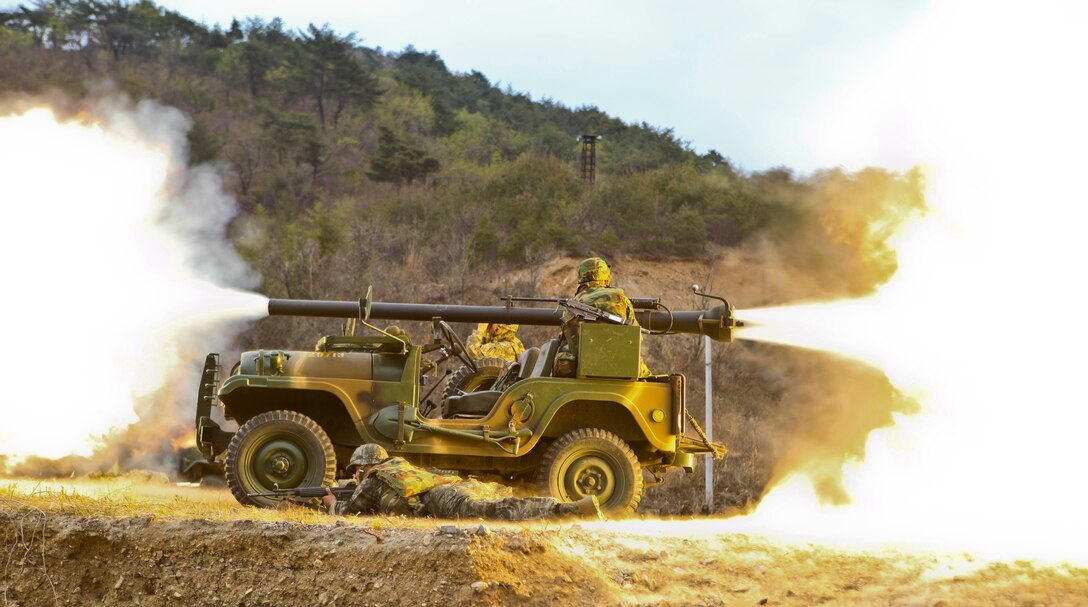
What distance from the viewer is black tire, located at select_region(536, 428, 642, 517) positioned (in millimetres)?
12398

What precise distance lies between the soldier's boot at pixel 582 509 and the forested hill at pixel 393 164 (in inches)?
231

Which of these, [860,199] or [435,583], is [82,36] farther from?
[435,583]

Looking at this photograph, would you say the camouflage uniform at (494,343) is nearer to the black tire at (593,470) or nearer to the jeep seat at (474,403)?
the jeep seat at (474,403)

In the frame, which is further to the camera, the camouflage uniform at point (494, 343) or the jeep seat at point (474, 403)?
the camouflage uniform at point (494, 343)

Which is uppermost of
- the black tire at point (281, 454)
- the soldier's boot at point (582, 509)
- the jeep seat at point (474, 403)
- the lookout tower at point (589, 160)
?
the lookout tower at point (589, 160)

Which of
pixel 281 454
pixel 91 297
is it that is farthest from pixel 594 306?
pixel 91 297

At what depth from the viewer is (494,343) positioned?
1819 cm

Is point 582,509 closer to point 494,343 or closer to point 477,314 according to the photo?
point 477,314

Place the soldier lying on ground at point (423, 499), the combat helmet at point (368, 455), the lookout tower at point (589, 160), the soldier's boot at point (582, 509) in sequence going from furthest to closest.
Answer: the lookout tower at point (589, 160) → the combat helmet at point (368, 455) → the soldier lying on ground at point (423, 499) → the soldier's boot at point (582, 509)

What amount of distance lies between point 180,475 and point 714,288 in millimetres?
14223

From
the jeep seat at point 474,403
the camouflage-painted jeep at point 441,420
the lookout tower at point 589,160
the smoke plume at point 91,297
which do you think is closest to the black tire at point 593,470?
the camouflage-painted jeep at point 441,420

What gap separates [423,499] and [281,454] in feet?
5.36

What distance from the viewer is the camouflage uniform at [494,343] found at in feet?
59.3

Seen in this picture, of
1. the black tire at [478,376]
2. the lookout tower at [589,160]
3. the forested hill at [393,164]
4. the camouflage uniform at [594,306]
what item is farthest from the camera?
the lookout tower at [589,160]
